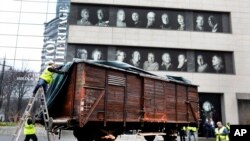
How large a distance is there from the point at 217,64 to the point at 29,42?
71.2 ft

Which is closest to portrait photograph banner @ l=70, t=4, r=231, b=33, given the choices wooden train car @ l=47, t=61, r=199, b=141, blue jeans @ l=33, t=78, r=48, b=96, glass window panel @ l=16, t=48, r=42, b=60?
glass window panel @ l=16, t=48, r=42, b=60

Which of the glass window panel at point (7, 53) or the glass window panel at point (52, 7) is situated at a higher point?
the glass window panel at point (52, 7)

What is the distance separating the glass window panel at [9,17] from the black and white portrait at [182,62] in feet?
63.5

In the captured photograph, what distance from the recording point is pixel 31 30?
32500mm

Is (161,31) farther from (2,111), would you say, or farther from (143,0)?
(2,111)

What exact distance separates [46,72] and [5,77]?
29.1m

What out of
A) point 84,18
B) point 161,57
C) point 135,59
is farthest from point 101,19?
point 161,57

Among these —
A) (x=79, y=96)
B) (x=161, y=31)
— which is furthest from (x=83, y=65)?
(x=161, y=31)

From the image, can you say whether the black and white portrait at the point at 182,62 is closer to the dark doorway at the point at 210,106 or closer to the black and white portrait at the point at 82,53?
the dark doorway at the point at 210,106

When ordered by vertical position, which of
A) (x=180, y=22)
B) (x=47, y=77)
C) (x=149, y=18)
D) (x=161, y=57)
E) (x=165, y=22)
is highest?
(x=149, y=18)

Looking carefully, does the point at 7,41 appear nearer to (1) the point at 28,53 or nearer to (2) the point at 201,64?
(1) the point at 28,53

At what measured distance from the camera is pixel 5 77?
1430 inches

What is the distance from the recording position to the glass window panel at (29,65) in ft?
105

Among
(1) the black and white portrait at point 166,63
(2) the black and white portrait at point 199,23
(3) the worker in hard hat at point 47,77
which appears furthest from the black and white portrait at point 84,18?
(3) the worker in hard hat at point 47,77
